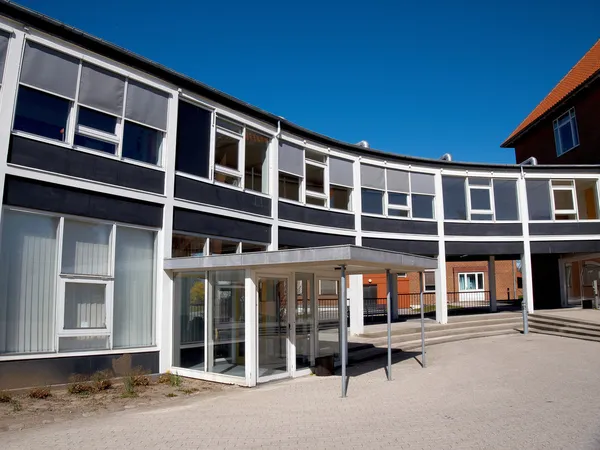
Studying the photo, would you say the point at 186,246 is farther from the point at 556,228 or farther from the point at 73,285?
the point at 556,228

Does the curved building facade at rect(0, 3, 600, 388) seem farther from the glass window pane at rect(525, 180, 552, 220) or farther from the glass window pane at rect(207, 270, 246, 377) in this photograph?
the glass window pane at rect(525, 180, 552, 220)

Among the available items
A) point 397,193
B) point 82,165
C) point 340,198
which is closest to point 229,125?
point 82,165

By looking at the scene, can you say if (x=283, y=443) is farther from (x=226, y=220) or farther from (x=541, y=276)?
(x=541, y=276)

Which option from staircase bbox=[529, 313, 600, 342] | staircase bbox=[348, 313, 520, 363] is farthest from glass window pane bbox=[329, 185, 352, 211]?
staircase bbox=[529, 313, 600, 342]

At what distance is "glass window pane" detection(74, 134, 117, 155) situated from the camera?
Result: 10.3 metres

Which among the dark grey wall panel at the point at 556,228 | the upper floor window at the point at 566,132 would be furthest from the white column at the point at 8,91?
the upper floor window at the point at 566,132

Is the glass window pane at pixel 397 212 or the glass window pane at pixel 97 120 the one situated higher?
the glass window pane at pixel 97 120

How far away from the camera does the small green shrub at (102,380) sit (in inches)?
376

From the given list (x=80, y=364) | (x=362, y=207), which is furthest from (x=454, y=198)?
(x=80, y=364)

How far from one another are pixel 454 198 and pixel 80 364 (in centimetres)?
1559

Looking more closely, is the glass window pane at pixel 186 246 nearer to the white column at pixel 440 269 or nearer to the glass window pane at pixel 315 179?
the glass window pane at pixel 315 179

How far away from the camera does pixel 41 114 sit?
32.2ft

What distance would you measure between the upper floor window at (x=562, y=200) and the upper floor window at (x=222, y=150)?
40.3 ft

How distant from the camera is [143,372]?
10734mm
